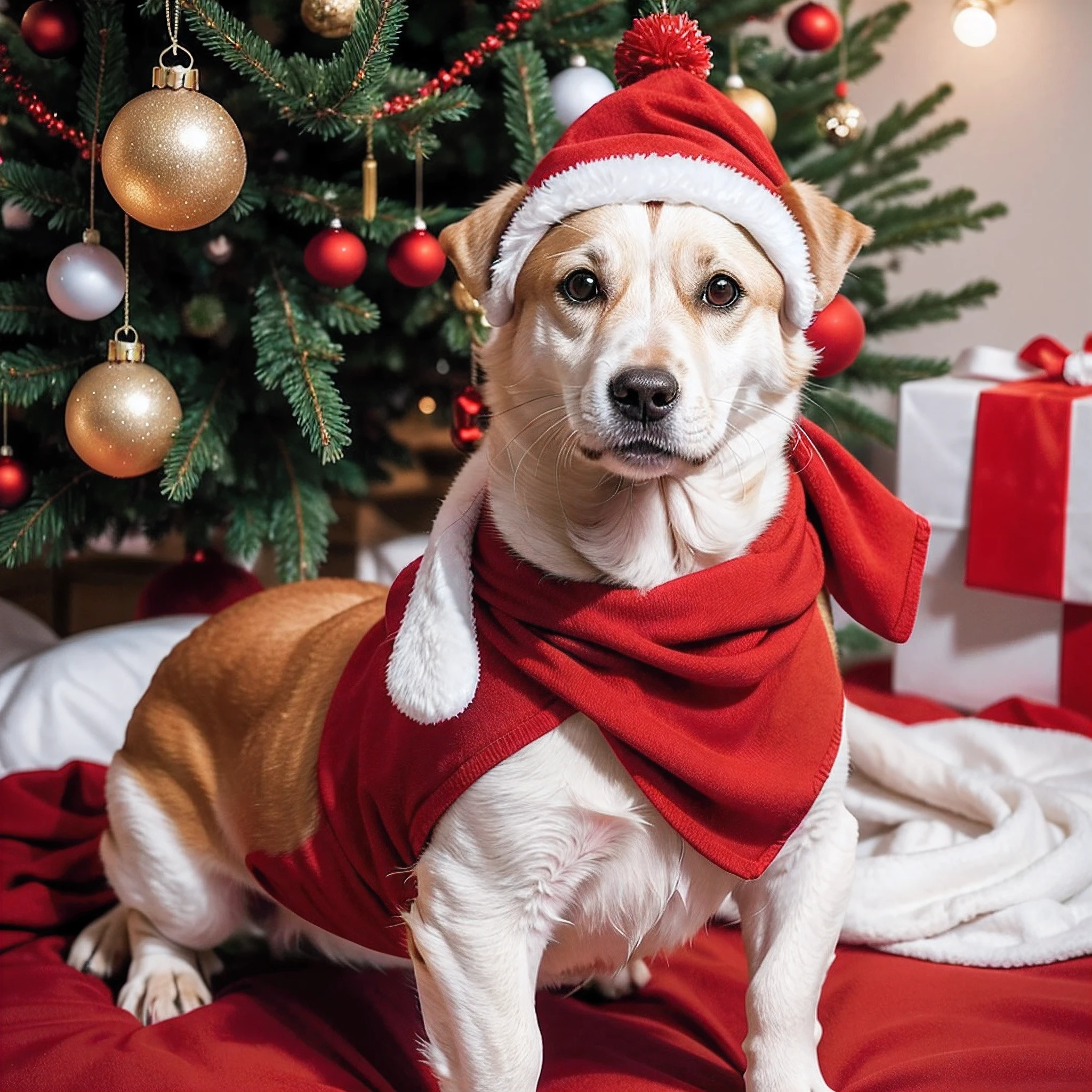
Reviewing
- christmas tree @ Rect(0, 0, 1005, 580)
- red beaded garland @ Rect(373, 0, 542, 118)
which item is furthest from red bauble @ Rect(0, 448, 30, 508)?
red beaded garland @ Rect(373, 0, 542, 118)

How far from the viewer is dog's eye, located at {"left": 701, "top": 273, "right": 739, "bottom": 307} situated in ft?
3.94

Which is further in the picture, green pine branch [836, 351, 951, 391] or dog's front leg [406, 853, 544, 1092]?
green pine branch [836, 351, 951, 391]

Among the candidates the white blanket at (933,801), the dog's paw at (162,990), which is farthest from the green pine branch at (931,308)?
the dog's paw at (162,990)

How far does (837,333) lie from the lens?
6.45ft

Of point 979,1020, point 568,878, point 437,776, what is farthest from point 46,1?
point 979,1020

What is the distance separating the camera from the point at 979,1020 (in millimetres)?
1456

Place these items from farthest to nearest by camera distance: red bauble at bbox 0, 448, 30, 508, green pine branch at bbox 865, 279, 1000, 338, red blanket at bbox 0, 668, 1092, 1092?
1. green pine branch at bbox 865, 279, 1000, 338
2. red bauble at bbox 0, 448, 30, 508
3. red blanket at bbox 0, 668, 1092, 1092

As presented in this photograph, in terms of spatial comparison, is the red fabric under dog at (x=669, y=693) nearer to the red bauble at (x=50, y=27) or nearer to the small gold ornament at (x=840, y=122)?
the red bauble at (x=50, y=27)

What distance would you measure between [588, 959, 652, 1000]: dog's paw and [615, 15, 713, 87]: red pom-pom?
3.50 feet

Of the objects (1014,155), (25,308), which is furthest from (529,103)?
(1014,155)

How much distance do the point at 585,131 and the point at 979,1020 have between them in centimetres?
110

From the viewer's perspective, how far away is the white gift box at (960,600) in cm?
227

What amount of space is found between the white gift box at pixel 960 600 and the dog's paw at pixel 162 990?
145cm

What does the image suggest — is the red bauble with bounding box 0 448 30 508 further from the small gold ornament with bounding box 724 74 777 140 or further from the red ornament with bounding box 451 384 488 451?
the small gold ornament with bounding box 724 74 777 140
